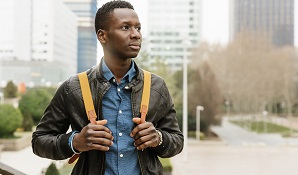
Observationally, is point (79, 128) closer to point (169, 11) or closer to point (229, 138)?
point (229, 138)

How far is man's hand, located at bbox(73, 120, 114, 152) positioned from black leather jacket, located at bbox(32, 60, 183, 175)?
2.9 inches

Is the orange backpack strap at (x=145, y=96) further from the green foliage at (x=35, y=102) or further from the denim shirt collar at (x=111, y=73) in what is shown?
the green foliage at (x=35, y=102)

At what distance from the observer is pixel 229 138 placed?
88.0 feet

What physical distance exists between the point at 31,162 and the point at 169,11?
21687 mm

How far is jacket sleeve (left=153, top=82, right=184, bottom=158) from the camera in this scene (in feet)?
3.45

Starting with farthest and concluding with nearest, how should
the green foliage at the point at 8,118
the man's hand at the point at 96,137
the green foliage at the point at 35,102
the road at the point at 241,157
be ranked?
the green foliage at the point at 35,102 → the road at the point at 241,157 → the green foliage at the point at 8,118 → the man's hand at the point at 96,137

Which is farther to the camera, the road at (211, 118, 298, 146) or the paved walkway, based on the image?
the road at (211, 118, 298, 146)

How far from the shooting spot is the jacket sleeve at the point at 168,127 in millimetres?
1052

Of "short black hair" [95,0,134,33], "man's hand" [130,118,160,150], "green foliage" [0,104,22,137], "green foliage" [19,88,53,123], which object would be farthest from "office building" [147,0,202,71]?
"man's hand" [130,118,160,150]

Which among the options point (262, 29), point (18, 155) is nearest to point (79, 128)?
point (18, 155)

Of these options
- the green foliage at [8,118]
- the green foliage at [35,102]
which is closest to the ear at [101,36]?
the green foliage at [8,118]

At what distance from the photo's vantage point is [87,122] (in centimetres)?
104

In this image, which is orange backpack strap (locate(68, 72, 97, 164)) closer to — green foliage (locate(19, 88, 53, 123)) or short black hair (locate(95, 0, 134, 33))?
short black hair (locate(95, 0, 134, 33))

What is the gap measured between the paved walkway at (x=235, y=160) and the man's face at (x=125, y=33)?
14327mm
